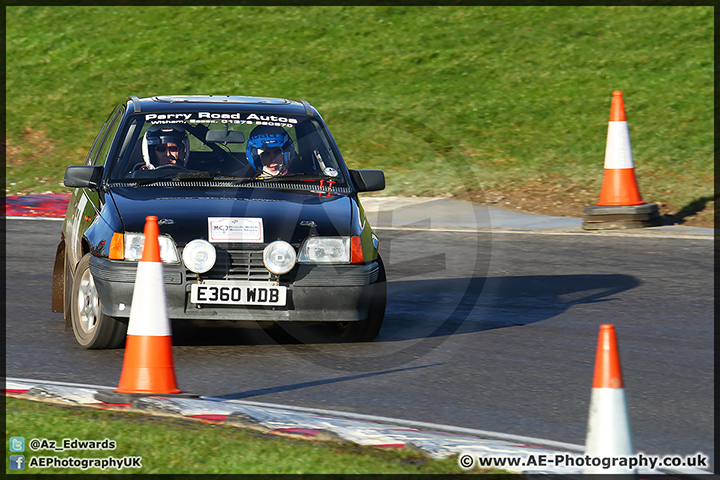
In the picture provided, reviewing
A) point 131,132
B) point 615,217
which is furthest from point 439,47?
point 131,132

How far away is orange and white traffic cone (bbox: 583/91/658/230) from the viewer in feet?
43.0

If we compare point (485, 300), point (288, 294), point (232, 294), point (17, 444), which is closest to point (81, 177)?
point (232, 294)

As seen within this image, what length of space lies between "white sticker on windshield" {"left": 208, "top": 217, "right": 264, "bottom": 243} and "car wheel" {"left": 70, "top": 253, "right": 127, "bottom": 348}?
31.3 inches

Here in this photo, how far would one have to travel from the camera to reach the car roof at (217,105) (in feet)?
27.9

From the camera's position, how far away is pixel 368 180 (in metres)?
8.42

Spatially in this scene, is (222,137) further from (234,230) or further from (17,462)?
(17,462)

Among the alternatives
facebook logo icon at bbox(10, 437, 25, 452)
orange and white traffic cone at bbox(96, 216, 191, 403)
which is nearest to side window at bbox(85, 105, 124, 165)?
orange and white traffic cone at bbox(96, 216, 191, 403)

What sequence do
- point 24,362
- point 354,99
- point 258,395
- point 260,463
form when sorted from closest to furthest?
1. point 260,463
2. point 258,395
3. point 24,362
4. point 354,99

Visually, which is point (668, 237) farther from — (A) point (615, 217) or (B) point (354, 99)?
(B) point (354, 99)

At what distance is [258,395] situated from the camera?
6.21m

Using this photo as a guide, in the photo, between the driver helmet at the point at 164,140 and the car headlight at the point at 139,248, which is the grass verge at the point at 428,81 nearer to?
the driver helmet at the point at 164,140

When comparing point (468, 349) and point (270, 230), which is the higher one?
point (270, 230)

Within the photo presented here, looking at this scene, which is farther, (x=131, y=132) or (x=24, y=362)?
(x=131, y=132)

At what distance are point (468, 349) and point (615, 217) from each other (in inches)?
240
